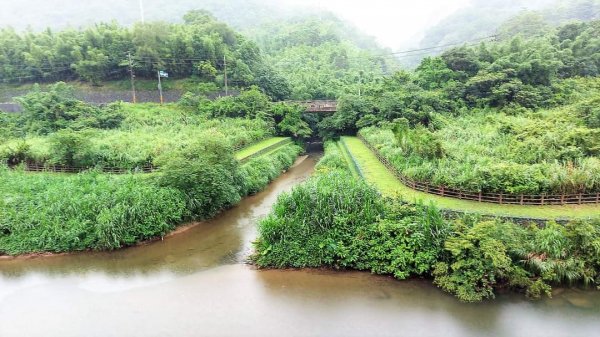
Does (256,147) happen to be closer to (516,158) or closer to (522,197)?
(516,158)

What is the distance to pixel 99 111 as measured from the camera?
106ft

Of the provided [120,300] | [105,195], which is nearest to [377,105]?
[105,195]

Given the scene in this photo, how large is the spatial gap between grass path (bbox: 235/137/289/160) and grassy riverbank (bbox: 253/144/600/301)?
11.3 meters

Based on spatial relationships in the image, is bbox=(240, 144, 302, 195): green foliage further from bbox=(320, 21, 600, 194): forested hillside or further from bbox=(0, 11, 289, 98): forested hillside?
bbox=(0, 11, 289, 98): forested hillside

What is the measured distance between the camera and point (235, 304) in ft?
38.5

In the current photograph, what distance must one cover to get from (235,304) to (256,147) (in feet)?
62.0

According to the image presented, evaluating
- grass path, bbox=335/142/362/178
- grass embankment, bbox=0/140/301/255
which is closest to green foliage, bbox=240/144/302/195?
grass embankment, bbox=0/140/301/255

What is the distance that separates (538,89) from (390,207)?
2513 centimetres

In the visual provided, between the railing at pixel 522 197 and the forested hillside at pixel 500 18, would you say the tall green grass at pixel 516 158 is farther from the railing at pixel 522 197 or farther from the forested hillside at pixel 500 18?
the forested hillside at pixel 500 18

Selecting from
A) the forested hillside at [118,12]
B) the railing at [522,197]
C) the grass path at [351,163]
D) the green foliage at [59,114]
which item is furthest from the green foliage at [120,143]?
the forested hillside at [118,12]

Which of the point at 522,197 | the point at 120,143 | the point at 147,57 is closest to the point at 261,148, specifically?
the point at 120,143

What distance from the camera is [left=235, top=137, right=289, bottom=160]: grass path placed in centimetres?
2569

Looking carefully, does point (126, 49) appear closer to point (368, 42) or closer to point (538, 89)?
point (538, 89)

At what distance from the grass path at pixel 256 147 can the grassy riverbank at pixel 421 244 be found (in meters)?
11.3
